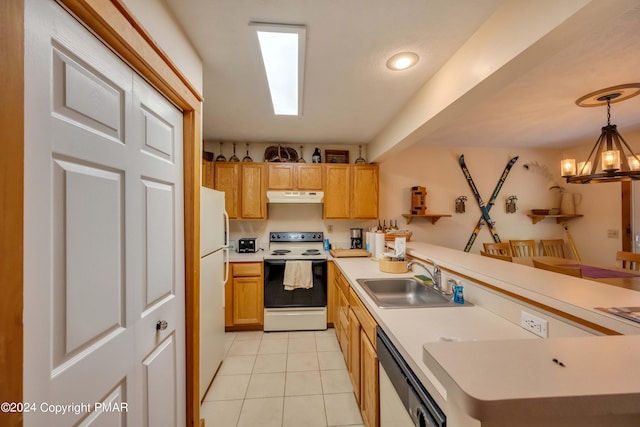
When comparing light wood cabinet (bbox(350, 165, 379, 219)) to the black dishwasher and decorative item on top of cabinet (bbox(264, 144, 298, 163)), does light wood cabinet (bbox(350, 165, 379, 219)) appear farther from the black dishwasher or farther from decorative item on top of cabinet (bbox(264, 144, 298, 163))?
the black dishwasher

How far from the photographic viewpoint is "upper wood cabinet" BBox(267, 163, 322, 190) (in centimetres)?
330

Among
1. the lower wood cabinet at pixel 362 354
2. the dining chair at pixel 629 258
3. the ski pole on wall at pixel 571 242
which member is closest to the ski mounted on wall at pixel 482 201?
the ski pole on wall at pixel 571 242

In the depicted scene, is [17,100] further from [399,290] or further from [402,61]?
[399,290]

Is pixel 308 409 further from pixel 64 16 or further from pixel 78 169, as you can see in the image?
pixel 64 16

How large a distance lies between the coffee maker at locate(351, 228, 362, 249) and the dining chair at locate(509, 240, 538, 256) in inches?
91.8

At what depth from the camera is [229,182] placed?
10.7ft

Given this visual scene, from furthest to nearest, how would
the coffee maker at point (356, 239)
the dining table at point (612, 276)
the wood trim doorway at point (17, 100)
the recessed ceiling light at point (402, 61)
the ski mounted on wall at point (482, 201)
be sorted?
1. the ski mounted on wall at point (482, 201)
2. the coffee maker at point (356, 239)
3. the dining table at point (612, 276)
4. the recessed ceiling light at point (402, 61)
5. the wood trim doorway at point (17, 100)

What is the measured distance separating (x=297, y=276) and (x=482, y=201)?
3.22m

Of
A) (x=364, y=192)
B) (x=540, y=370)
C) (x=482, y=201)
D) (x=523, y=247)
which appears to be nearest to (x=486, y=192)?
(x=482, y=201)

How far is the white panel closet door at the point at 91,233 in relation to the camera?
0.62 m

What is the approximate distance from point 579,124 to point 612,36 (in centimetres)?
198

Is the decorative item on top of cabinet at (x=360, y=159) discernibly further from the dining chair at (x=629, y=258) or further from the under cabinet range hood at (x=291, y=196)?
the dining chair at (x=629, y=258)

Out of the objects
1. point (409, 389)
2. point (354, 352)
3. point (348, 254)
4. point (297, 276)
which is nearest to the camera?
point (409, 389)

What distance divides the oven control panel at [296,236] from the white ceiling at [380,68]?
4.63ft
